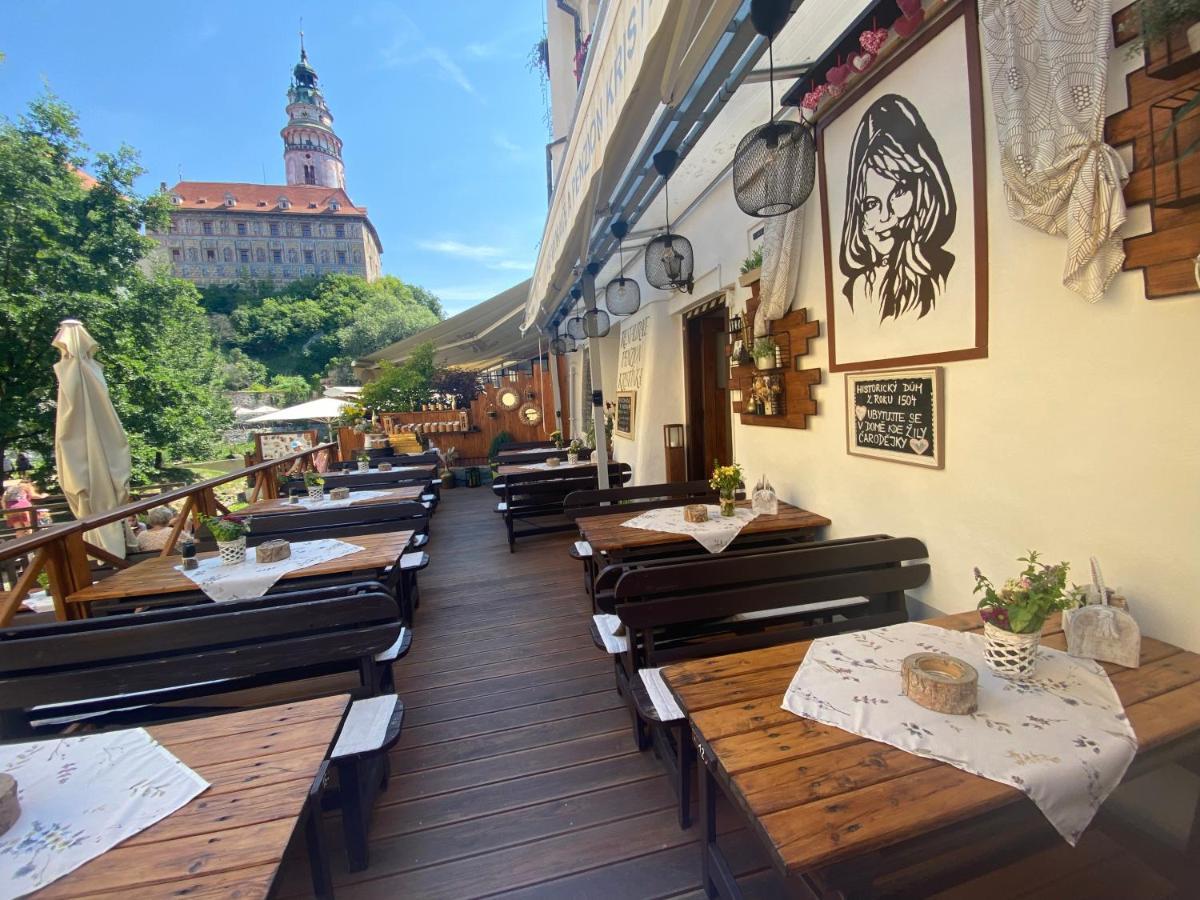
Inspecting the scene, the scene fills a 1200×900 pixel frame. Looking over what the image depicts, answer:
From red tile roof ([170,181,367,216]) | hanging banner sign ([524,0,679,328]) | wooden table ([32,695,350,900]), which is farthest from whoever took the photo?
red tile roof ([170,181,367,216])

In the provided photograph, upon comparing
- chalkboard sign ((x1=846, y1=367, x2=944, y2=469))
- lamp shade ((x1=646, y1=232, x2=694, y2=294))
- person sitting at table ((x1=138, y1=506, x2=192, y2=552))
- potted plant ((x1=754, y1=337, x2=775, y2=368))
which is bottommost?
person sitting at table ((x1=138, y1=506, x2=192, y2=552))

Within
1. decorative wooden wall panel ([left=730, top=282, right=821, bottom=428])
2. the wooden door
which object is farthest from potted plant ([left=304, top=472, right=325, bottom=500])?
decorative wooden wall panel ([left=730, top=282, right=821, bottom=428])

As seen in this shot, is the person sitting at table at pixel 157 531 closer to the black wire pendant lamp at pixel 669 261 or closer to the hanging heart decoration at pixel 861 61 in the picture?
the black wire pendant lamp at pixel 669 261

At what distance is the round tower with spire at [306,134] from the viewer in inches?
1756

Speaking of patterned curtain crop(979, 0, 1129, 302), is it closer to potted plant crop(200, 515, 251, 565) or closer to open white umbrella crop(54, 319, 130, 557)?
potted plant crop(200, 515, 251, 565)

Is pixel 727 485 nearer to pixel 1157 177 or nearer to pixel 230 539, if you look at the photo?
pixel 1157 177

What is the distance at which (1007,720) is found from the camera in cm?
93

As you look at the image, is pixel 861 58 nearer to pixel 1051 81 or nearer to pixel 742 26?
pixel 742 26

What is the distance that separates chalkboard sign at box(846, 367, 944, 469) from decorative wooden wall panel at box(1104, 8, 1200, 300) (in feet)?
2.14

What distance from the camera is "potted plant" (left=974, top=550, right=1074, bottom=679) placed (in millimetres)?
1027

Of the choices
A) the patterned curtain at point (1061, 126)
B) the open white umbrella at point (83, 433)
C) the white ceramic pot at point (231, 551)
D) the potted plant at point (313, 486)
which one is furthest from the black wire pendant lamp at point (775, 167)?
the open white umbrella at point (83, 433)

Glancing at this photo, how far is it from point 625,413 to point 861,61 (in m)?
4.07

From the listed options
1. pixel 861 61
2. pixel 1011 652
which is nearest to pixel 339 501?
pixel 1011 652

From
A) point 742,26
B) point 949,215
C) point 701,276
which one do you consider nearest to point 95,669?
point 742,26
